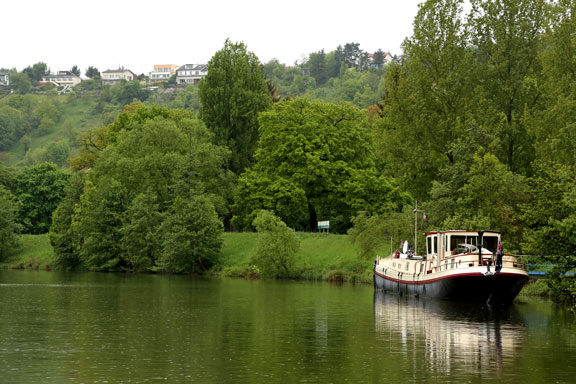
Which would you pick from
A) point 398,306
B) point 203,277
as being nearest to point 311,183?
point 203,277

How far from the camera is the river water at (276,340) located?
26.6m

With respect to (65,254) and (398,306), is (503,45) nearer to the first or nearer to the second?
(398,306)

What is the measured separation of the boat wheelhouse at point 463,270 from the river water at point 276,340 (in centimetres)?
121

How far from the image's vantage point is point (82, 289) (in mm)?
66750

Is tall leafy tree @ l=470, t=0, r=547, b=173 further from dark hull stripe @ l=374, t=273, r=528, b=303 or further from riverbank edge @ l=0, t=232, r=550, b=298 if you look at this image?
dark hull stripe @ l=374, t=273, r=528, b=303

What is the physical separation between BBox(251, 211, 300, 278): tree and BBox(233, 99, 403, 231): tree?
11847 mm

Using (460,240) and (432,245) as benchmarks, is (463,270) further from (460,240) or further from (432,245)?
(432,245)

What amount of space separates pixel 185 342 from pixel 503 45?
1925 inches

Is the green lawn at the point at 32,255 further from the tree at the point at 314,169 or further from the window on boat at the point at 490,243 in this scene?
the window on boat at the point at 490,243

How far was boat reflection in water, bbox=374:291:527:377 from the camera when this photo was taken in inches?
1165

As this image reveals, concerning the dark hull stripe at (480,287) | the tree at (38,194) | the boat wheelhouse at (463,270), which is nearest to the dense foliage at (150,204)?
the tree at (38,194)

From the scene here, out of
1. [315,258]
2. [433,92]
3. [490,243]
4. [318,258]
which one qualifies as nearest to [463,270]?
[490,243]

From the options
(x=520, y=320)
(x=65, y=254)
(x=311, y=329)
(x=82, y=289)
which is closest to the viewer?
(x=311, y=329)

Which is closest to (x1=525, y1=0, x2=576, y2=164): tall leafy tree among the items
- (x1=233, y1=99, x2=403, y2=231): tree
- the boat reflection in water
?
the boat reflection in water
